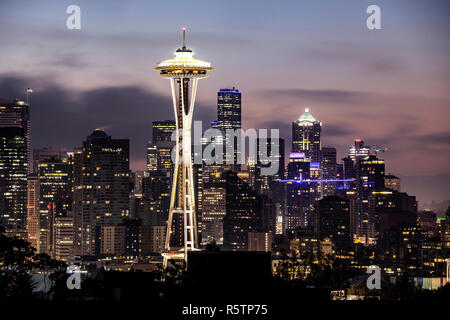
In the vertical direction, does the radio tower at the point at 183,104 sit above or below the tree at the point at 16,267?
above

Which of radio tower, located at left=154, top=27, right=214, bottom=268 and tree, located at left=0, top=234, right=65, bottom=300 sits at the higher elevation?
radio tower, located at left=154, top=27, right=214, bottom=268

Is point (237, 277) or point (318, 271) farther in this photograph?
point (318, 271)

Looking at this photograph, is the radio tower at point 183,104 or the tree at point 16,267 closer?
the tree at point 16,267

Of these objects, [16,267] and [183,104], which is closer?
[16,267]

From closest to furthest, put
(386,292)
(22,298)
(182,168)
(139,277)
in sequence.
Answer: (22,298) < (139,277) < (386,292) < (182,168)

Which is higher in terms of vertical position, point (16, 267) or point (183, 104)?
point (183, 104)

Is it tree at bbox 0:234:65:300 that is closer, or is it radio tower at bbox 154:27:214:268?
tree at bbox 0:234:65:300

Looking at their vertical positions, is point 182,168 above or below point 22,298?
above

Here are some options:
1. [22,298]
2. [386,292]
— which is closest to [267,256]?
[22,298]

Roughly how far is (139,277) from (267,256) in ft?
78.1
